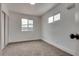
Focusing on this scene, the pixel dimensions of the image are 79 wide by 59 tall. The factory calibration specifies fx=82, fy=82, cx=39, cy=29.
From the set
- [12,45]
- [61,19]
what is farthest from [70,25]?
[12,45]

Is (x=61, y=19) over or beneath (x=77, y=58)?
over

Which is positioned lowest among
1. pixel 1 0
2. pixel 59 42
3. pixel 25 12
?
pixel 59 42

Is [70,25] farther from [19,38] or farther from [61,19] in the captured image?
[19,38]

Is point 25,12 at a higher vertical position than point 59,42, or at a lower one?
higher

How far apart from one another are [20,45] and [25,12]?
2.71ft

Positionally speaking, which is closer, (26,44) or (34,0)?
(34,0)

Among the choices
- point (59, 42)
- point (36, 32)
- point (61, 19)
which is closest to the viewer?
point (36, 32)

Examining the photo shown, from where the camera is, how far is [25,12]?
2014 mm

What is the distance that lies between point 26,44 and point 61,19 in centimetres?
126

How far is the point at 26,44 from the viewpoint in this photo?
205 cm

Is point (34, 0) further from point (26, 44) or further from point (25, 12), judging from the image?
point (26, 44)

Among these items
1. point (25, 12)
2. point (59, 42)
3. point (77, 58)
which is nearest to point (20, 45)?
point (25, 12)

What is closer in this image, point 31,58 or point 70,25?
point 31,58

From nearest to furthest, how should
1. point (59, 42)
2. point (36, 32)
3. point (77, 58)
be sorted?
1. point (77, 58)
2. point (36, 32)
3. point (59, 42)
